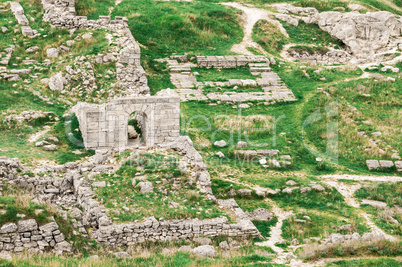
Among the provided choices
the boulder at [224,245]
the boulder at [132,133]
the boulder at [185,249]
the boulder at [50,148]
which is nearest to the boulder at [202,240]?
the boulder at [224,245]

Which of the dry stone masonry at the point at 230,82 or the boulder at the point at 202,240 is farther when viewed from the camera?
the dry stone masonry at the point at 230,82

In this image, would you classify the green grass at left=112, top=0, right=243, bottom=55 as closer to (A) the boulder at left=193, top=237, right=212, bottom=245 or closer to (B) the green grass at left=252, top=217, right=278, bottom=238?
(B) the green grass at left=252, top=217, right=278, bottom=238

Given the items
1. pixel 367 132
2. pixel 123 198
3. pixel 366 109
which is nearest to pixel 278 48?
pixel 366 109

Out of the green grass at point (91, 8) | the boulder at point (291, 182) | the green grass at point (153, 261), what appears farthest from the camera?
the green grass at point (91, 8)

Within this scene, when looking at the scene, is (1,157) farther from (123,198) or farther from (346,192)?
(346,192)

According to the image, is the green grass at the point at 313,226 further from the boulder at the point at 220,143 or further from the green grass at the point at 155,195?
the boulder at the point at 220,143
